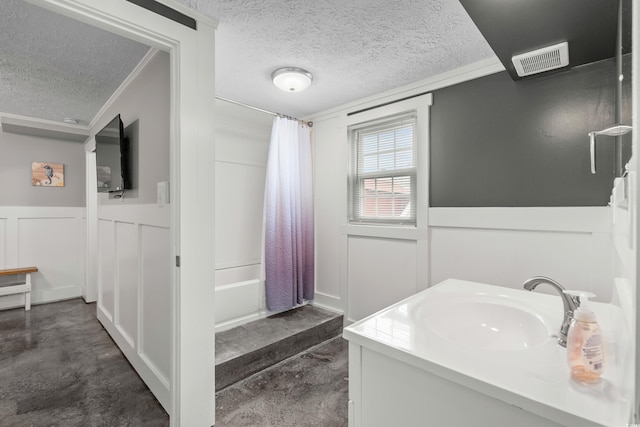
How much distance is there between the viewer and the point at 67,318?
3.34m

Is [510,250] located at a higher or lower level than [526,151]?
lower

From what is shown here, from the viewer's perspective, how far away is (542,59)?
5.54ft

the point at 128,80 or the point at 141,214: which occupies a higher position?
the point at 128,80

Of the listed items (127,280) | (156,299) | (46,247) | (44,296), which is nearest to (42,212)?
(46,247)

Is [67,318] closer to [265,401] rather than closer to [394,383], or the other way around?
[265,401]

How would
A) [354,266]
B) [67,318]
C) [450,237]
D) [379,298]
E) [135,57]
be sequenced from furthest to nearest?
[67,318] → [354,266] → [379,298] → [450,237] → [135,57]

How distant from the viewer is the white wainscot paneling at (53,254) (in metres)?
3.73

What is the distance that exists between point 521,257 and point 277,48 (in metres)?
2.09

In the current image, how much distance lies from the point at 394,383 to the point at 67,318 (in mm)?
3930

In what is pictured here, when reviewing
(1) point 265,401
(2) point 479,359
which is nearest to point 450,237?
(2) point 479,359

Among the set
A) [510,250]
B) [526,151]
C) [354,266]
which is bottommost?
[354,266]

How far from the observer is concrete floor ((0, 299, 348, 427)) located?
1771 millimetres

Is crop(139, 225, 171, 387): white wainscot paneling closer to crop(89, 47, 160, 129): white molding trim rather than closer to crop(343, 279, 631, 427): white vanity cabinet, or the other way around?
crop(89, 47, 160, 129): white molding trim

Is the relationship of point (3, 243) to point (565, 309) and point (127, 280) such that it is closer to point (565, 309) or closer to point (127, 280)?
point (127, 280)
